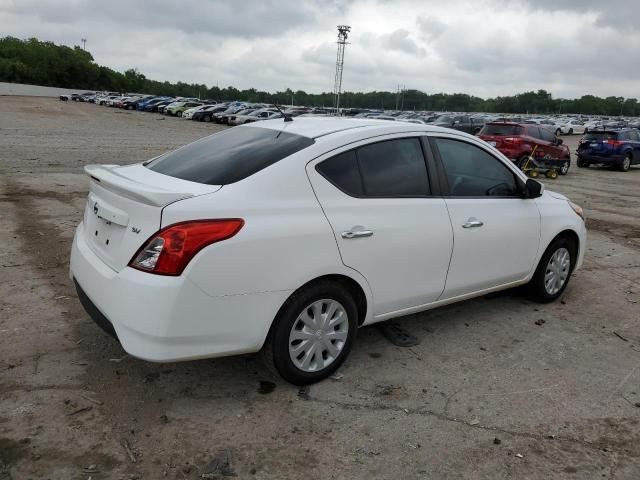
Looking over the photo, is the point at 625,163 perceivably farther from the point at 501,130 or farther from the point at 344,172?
the point at 344,172

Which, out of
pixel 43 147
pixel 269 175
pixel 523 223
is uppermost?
pixel 269 175

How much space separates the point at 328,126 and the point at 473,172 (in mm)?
1286

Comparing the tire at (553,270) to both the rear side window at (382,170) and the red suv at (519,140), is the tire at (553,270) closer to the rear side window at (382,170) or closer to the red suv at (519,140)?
the rear side window at (382,170)

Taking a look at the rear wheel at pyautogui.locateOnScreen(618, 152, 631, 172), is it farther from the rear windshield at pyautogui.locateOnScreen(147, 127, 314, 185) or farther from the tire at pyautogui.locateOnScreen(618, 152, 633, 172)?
the rear windshield at pyautogui.locateOnScreen(147, 127, 314, 185)

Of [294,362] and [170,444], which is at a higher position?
[294,362]

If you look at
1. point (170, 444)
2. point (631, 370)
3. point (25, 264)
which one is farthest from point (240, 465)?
point (25, 264)

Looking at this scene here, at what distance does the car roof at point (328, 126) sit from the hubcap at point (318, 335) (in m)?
1.16

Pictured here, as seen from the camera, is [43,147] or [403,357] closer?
[403,357]

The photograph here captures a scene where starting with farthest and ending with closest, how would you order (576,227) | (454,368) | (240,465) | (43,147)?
(43,147) → (576,227) → (454,368) → (240,465)

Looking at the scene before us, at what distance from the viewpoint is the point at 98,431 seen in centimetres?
303

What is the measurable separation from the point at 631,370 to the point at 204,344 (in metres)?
3.05

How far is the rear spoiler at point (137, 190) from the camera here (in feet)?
10.00

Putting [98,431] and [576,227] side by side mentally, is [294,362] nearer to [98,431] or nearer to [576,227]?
[98,431]

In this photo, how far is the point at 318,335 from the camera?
11.6ft
